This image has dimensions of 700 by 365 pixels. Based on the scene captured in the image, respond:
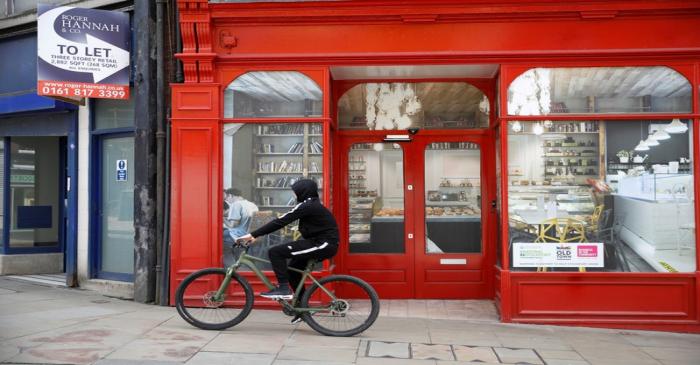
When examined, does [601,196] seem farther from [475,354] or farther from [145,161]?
[145,161]

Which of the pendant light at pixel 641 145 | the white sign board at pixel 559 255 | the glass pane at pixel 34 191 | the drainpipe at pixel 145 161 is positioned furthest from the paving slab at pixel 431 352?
the glass pane at pixel 34 191

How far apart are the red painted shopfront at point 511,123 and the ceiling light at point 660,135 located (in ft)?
0.06

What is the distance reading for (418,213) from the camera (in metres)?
9.30

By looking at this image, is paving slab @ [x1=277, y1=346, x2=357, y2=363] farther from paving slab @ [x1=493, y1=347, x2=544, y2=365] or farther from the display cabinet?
the display cabinet

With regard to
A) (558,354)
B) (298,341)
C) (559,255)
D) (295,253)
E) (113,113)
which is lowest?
(558,354)

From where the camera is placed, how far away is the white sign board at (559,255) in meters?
7.93

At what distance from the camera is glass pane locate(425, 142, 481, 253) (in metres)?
9.27

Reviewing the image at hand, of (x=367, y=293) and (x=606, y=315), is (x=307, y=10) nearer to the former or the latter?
(x=367, y=293)

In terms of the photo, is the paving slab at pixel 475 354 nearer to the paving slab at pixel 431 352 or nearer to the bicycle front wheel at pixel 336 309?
the paving slab at pixel 431 352

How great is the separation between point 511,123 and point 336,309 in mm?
3428

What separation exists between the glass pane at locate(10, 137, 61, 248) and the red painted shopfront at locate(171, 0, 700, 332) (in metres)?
4.55

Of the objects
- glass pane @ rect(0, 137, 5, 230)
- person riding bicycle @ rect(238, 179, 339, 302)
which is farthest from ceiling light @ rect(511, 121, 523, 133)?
glass pane @ rect(0, 137, 5, 230)

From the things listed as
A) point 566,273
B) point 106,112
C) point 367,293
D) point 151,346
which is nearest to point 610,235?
point 566,273

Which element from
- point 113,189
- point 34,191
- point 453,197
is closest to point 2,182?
point 34,191
